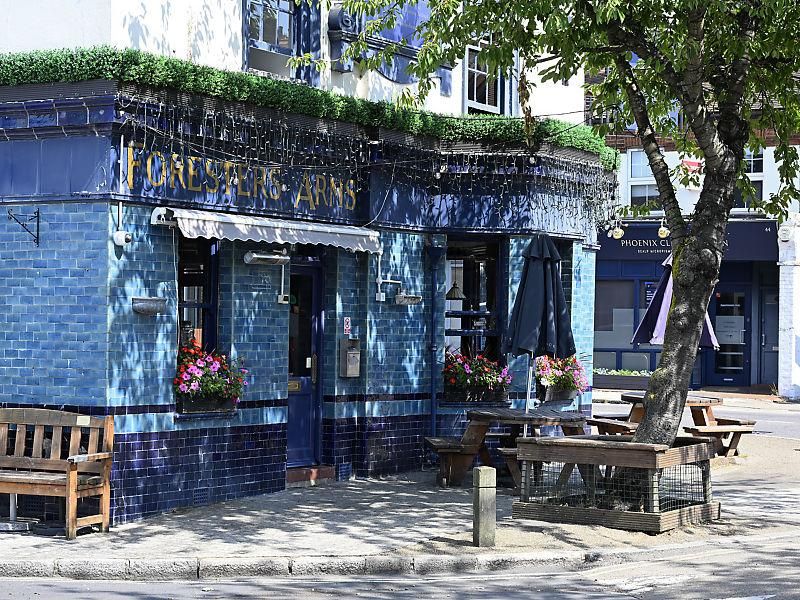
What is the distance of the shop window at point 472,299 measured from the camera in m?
16.4

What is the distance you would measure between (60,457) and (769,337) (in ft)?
78.6

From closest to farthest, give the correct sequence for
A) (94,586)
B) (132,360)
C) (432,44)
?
(94,586)
(132,360)
(432,44)

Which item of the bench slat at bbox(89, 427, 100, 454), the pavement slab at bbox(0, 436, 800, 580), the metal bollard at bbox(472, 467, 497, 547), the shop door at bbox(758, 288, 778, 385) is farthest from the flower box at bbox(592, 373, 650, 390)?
the bench slat at bbox(89, 427, 100, 454)

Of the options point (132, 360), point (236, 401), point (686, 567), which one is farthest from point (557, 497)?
point (132, 360)

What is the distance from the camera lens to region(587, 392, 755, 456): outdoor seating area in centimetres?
1611

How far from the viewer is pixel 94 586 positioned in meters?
9.35

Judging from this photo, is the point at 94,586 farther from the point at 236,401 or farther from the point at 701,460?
the point at 701,460

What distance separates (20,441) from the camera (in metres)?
11.8

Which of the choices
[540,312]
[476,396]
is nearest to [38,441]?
[540,312]

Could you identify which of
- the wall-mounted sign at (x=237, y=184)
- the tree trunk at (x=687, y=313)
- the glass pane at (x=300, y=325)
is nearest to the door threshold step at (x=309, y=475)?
the glass pane at (x=300, y=325)

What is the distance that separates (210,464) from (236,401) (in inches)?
28.0

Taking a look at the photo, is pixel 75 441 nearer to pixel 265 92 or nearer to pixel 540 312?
pixel 265 92

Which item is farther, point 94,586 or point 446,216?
point 446,216

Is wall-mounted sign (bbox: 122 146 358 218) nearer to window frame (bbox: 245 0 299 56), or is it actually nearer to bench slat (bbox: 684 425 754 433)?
window frame (bbox: 245 0 299 56)
